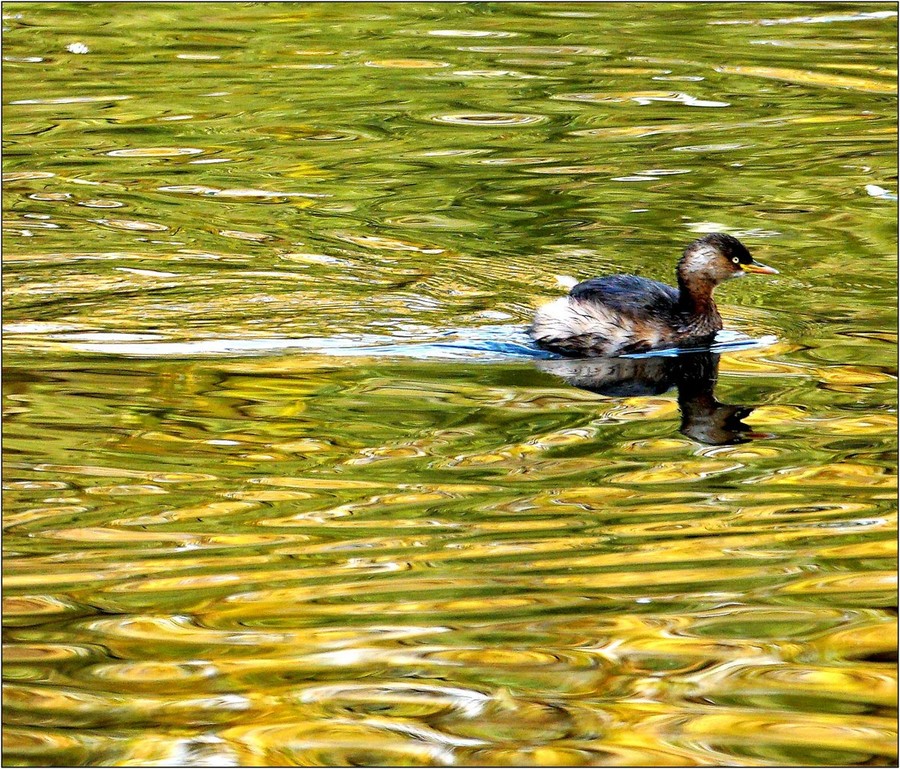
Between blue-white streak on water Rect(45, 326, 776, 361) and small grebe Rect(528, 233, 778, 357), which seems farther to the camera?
small grebe Rect(528, 233, 778, 357)

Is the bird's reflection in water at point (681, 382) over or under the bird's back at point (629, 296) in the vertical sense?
under

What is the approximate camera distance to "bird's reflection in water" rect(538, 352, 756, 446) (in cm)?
682

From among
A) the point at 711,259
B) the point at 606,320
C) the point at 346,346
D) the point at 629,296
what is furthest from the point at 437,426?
the point at 711,259

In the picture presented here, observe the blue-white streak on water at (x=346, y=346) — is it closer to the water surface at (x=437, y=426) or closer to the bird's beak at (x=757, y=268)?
the water surface at (x=437, y=426)

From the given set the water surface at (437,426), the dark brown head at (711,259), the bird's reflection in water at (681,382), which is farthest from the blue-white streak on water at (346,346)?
the dark brown head at (711,259)

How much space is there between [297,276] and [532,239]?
1.57 metres

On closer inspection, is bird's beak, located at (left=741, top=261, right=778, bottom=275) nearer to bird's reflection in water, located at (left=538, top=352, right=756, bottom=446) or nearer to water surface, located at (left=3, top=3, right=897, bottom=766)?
water surface, located at (left=3, top=3, right=897, bottom=766)

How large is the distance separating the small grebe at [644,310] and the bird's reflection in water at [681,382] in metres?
0.10

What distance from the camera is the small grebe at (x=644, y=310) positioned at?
8195 mm

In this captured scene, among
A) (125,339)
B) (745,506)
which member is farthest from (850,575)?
(125,339)

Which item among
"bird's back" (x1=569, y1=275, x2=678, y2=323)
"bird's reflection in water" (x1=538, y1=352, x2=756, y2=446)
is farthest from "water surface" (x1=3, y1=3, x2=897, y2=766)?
"bird's back" (x1=569, y1=275, x2=678, y2=323)

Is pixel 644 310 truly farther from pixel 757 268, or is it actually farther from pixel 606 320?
→ pixel 757 268

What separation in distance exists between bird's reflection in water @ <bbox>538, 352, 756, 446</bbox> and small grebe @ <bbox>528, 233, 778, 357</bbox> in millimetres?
102

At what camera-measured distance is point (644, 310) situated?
8.38 m
